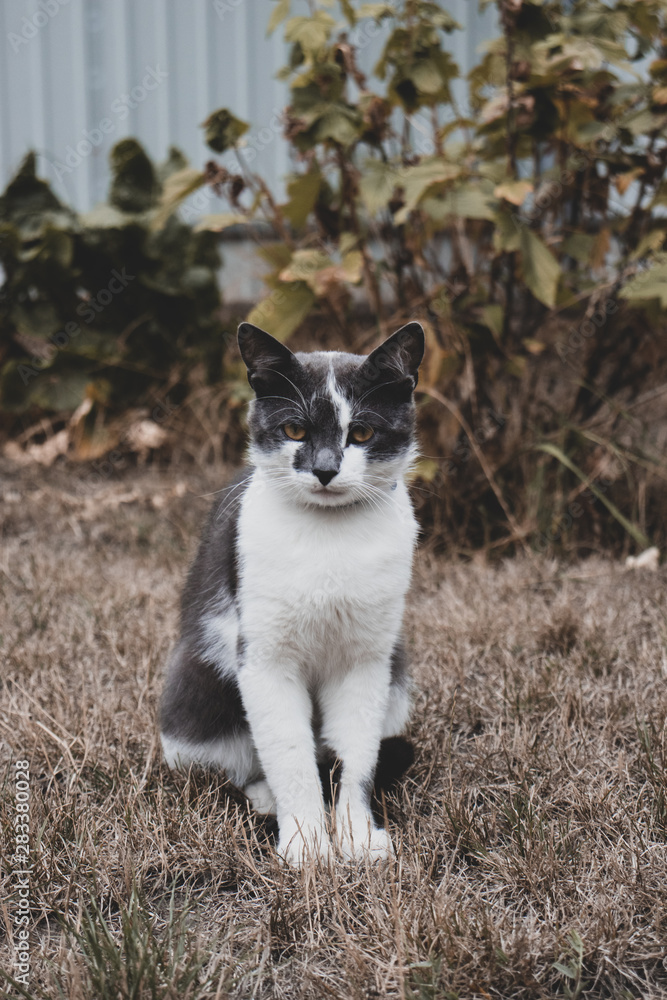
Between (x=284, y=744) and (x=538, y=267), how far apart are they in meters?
1.72

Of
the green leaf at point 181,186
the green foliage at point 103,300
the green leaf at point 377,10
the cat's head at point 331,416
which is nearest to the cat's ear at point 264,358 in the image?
the cat's head at point 331,416

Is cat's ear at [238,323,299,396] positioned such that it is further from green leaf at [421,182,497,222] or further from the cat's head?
green leaf at [421,182,497,222]

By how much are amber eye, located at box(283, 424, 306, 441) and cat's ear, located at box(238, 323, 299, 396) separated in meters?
0.09

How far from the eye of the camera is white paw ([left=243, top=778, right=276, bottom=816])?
1.51 metres

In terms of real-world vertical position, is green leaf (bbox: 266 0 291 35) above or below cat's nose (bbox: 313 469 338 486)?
above

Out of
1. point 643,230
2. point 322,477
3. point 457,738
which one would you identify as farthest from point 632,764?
point 643,230

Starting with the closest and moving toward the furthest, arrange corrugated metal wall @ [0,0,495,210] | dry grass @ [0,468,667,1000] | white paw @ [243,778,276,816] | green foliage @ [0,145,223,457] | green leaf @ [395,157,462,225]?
dry grass @ [0,468,667,1000], white paw @ [243,778,276,816], green leaf @ [395,157,462,225], green foliage @ [0,145,223,457], corrugated metal wall @ [0,0,495,210]

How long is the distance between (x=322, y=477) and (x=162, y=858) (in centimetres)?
68

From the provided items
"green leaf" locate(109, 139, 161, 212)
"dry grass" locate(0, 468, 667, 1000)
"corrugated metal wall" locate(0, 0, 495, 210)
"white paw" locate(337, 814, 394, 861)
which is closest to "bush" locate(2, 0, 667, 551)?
"dry grass" locate(0, 468, 667, 1000)

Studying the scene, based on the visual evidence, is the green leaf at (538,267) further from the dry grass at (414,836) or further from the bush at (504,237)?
the dry grass at (414,836)

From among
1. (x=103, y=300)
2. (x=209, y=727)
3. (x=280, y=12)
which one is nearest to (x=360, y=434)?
(x=209, y=727)

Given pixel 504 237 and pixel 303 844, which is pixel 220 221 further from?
pixel 303 844

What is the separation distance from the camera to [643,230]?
2.82 m

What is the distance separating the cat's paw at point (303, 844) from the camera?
1275 millimetres
